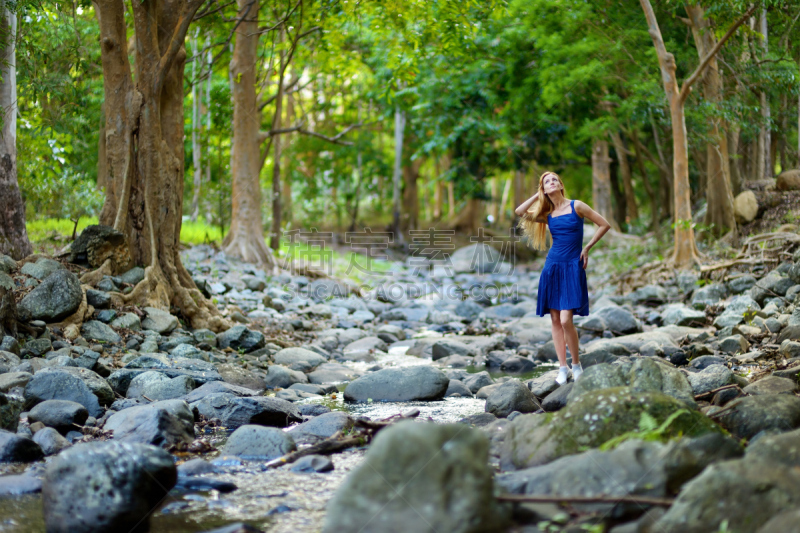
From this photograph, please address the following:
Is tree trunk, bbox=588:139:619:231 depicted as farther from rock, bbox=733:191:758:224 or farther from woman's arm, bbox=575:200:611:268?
woman's arm, bbox=575:200:611:268

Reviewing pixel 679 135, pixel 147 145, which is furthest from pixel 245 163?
pixel 679 135

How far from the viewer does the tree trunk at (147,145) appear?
337 inches

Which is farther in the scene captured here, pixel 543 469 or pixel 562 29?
pixel 562 29

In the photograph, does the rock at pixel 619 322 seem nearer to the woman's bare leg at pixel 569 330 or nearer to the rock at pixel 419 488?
the woman's bare leg at pixel 569 330

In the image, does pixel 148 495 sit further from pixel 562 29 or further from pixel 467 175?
pixel 467 175

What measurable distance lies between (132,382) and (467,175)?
19835mm

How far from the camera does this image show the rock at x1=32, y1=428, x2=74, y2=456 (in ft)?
15.5

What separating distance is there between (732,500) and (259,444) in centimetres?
310

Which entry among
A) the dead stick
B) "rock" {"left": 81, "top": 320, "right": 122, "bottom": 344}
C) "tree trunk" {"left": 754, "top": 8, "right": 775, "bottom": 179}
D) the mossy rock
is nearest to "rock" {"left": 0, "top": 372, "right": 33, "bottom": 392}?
"rock" {"left": 81, "top": 320, "right": 122, "bottom": 344}

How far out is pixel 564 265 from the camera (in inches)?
237

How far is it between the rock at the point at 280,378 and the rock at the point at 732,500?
5092 mm

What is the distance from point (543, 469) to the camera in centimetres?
362

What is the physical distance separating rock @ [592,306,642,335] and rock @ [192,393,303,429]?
601 centimetres

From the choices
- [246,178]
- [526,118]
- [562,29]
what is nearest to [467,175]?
[526,118]
